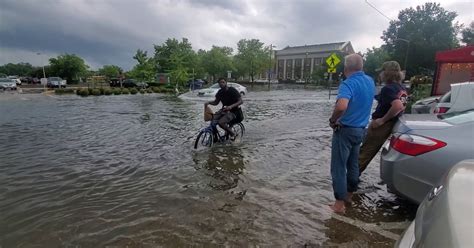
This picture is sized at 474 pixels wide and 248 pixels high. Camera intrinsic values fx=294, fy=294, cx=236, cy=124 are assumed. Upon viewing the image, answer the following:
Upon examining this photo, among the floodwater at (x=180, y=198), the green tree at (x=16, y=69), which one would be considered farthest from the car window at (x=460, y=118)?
the green tree at (x=16, y=69)

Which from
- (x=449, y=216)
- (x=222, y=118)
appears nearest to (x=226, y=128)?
(x=222, y=118)

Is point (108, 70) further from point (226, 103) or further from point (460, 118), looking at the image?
point (460, 118)

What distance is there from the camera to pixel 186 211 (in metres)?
3.88

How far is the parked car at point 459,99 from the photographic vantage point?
282 inches

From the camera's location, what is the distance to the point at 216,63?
223ft

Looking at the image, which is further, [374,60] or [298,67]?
[298,67]

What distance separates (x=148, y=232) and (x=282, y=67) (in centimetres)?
12095

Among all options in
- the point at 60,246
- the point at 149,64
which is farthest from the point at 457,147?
the point at 149,64

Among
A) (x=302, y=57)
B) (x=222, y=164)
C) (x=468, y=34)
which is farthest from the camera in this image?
(x=302, y=57)

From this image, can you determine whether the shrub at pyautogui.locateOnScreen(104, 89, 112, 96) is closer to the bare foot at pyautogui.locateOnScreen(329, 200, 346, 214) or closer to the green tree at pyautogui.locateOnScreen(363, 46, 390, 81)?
the bare foot at pyautogui.locateOnScreen(329, 200, 346, 214)

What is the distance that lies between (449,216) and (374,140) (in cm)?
338

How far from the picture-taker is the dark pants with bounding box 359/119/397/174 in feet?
14.3

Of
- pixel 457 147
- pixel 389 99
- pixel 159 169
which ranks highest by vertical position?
pixel 389 99

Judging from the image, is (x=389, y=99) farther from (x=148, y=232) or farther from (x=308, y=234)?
(x=148, y=232)
